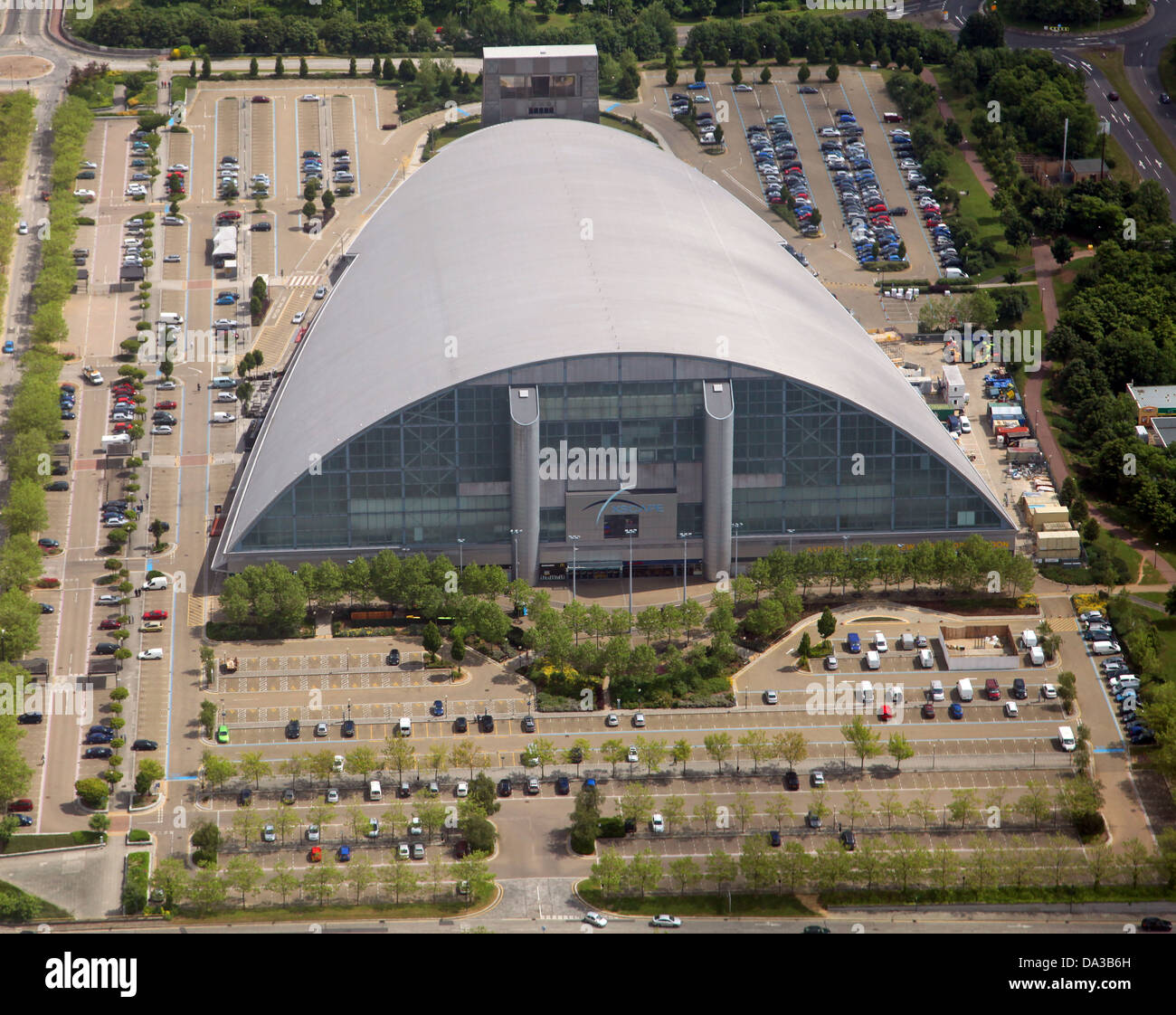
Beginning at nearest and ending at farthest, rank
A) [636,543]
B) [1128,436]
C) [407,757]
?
[407,757] → [636,543] → [1128,436]

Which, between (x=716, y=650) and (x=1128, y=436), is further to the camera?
(x=1128, y=436)

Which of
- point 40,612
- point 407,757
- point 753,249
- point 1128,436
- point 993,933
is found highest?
point 753,249

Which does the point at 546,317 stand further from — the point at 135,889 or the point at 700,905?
the point at 135,889

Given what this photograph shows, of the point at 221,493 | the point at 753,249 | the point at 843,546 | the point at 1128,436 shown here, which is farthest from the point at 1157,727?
the point at 221,493

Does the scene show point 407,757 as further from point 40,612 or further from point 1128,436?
point 1128,436

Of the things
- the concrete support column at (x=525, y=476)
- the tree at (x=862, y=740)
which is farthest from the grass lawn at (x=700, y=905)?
the concrete support column at (x=525, y=476)

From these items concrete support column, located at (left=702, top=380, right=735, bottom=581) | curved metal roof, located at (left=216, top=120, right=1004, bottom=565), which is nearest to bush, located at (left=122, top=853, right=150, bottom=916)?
curved metal roof, located at (left=216, top=120, right=1004, bottom=565)
